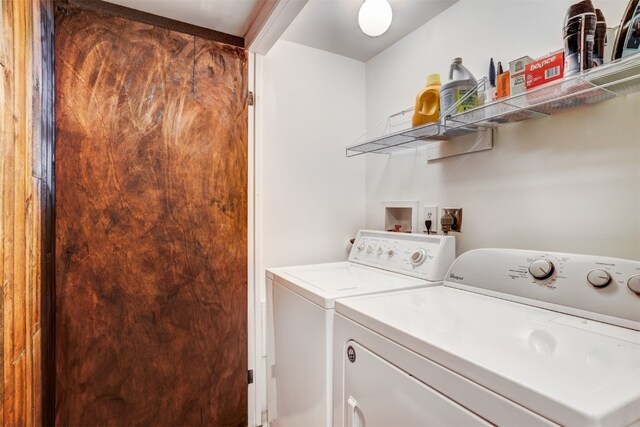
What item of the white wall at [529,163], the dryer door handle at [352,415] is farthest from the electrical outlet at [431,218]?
the dryer door handle at [352,415]

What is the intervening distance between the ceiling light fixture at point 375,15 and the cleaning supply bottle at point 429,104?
34 centimetres

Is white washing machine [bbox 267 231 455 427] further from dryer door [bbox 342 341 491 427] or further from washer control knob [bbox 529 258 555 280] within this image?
washer control knob [bbox 529 258 555 280]

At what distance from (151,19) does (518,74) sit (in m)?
1.68

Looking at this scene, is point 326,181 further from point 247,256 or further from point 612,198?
point 612,198

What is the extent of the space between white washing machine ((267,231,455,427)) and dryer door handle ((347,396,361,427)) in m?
0.12

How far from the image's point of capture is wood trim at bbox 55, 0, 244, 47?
1438 millimetres

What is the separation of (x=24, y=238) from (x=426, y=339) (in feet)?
4.10

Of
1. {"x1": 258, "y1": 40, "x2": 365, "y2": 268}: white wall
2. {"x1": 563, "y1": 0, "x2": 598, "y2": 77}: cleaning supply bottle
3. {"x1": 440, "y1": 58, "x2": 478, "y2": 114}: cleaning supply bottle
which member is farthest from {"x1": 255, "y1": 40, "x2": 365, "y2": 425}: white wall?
{"x1": 563, "y1": 0, "x2": 598, "y2": 77}: cleaning supply bottle

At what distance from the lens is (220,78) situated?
1.66m

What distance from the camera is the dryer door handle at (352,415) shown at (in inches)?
37.8

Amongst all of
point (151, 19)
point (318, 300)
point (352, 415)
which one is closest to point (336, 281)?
point (318, 300)

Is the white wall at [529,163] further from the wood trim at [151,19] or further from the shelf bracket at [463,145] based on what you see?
the wood trim at [151,19]

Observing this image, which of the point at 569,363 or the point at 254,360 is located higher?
the point at 569,363

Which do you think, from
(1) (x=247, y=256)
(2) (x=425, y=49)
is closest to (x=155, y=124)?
(1) (x=247, y=256)
